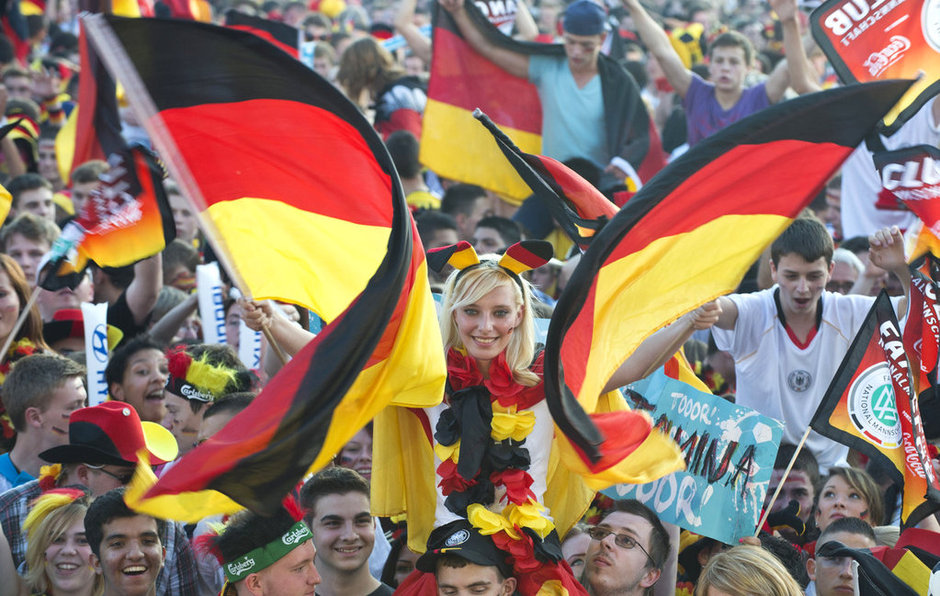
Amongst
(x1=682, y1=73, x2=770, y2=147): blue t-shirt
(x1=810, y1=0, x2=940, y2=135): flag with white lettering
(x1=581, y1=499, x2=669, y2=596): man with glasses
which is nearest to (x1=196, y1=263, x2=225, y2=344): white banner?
(x1=581, y1=499, x2=669, y2=596): man with glasses

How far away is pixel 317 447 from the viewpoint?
3562mm

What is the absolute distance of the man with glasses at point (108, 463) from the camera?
4938 millimetres

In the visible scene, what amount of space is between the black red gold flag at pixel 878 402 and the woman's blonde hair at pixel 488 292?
1383mm

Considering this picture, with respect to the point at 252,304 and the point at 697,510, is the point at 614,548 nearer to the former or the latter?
the point at 697,510

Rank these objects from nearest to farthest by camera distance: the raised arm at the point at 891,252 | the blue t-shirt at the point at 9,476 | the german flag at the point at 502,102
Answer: the raised arm at the point at 891,252 → the blue t-shirt at the point at 9,476 → the german flag at the point at 502,102

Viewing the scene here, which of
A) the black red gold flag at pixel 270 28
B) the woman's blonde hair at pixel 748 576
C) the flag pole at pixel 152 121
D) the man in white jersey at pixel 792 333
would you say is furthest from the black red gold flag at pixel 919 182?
the black red gold flag at pixel 270 28

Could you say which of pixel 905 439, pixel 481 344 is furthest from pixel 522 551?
pixel 905 439

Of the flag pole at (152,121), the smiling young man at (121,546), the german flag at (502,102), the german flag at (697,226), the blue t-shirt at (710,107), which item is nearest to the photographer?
the flag pole at (152,121)

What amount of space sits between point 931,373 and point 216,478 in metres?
3.05

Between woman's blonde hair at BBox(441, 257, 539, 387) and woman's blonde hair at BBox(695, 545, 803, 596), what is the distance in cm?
94

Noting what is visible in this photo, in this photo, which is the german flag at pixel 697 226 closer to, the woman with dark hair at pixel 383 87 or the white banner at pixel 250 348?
the white banner at pixel 250 348

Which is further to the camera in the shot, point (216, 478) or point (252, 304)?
point (252, 304)

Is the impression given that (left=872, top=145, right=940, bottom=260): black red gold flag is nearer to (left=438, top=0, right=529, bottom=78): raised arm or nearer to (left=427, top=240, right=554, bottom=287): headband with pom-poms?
(left=427, top=240, right=554, bottom=287): headband with pom-poms

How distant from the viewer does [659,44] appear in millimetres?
8906
